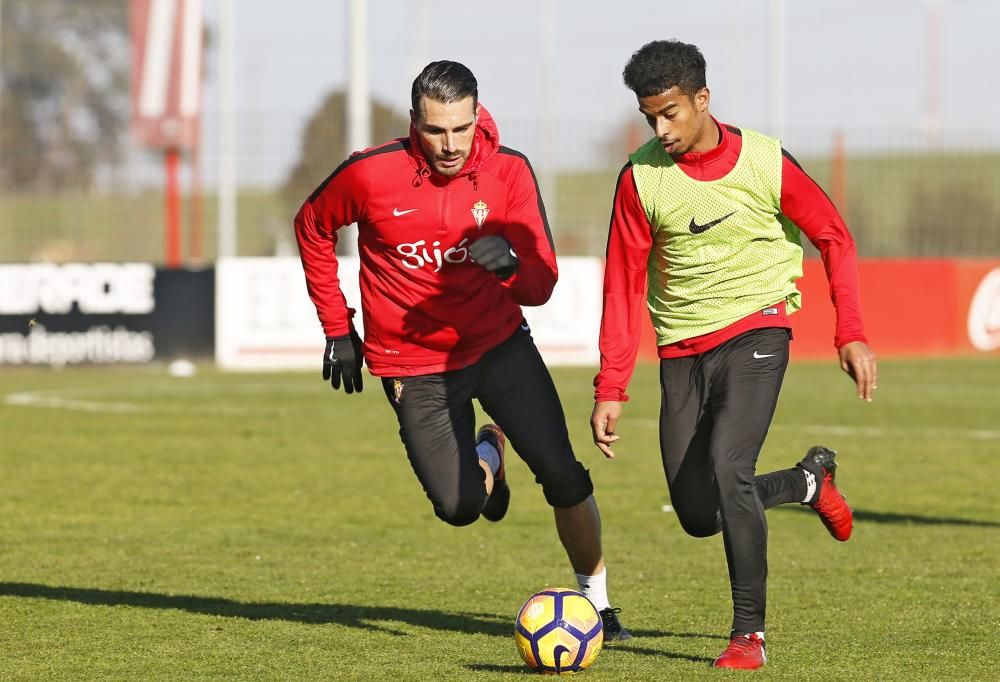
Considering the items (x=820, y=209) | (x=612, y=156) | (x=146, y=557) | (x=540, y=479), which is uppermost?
(x=612, y=156)

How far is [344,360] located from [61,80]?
4703cm

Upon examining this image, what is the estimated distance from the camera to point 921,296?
26.6 metres

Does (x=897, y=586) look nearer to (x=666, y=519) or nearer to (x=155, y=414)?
(x=666, y=519)

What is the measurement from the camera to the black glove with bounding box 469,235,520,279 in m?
6.76

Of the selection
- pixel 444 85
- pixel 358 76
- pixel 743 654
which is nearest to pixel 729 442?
pixel 743 654

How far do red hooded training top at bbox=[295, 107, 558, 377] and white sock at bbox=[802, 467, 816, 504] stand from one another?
1.37 metres

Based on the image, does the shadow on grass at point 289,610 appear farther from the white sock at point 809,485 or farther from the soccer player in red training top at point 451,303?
the white sock at point 809,485

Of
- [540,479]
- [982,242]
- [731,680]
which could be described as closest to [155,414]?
[540,479]

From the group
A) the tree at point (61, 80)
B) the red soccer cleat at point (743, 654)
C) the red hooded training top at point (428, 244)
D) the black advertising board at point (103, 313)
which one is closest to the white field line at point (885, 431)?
the black advertising board at point (103, 313)

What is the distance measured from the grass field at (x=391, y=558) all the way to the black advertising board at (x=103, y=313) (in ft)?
17.1

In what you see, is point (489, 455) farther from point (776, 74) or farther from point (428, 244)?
point (776, 74)

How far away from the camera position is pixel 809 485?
7508 millimetres

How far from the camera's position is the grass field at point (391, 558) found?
7.02 metres

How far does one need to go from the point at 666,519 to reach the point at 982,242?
1929 cm
